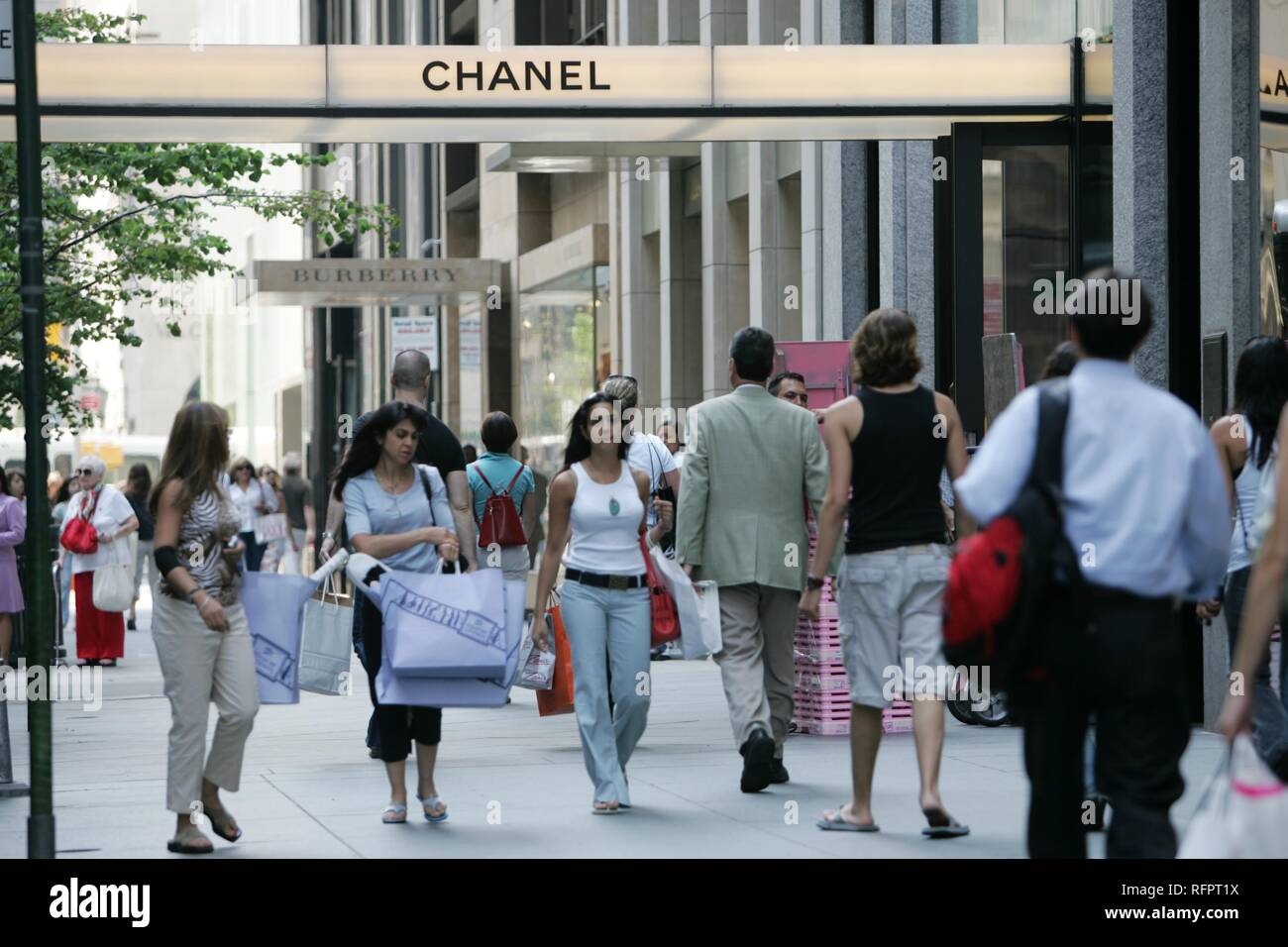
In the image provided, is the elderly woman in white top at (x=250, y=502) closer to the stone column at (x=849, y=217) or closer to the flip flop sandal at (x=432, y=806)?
the stone column at (x=849, y=217)

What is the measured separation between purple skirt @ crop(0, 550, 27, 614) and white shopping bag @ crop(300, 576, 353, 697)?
6.03m

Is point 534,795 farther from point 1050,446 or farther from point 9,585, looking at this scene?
point 9,585

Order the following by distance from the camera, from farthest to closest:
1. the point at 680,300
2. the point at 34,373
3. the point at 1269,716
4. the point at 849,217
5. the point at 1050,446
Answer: the point at 680,300 → the point at 849,217 → the point at 1269,716 → the point at 34,373 → the point at 1050,446

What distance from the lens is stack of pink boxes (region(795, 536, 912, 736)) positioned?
37.4 ft

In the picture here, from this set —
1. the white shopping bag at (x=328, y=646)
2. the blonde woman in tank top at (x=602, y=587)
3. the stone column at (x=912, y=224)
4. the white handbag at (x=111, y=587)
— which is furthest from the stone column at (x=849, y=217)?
the blonde woman in tank top at (x=602, y=587)

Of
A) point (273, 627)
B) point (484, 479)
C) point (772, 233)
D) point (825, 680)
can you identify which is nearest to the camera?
point (273, 627)

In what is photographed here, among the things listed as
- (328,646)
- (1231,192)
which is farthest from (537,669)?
(1231,192)

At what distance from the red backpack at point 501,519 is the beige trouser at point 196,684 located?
17.5 feet

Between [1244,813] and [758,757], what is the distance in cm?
468

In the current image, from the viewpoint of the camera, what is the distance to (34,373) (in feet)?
23.6

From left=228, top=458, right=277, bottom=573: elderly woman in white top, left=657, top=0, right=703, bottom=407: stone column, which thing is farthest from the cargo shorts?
left=228, top=458, right=277, bottom=573: elderly woman in white top

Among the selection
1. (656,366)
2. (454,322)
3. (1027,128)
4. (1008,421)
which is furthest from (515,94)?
(454,322)

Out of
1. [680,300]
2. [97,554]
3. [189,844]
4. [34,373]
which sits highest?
[680,300]
